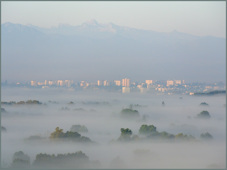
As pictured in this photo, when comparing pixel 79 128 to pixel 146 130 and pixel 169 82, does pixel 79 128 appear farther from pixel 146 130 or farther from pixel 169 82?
pixel 169 82

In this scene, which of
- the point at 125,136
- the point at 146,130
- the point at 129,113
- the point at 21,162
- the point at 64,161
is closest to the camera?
the point at 21,162

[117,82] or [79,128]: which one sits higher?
[117,82]

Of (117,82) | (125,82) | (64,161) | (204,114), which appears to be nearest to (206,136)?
(204,114)

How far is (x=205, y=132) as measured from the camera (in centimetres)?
1762

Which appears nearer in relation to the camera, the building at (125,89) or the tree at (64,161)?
the tree at (64,161)

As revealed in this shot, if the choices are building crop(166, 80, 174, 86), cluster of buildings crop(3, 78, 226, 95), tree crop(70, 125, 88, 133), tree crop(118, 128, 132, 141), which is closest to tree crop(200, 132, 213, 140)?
tree crop(118, 128, 132, 141)

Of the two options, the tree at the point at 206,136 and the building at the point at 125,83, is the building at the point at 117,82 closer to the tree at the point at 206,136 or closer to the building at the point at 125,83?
the building at the point at 125,83

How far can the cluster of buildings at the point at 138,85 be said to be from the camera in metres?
22.9

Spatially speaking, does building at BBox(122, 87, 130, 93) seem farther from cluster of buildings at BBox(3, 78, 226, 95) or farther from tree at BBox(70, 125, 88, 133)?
tree at BBox(70, 125, 88, 133)

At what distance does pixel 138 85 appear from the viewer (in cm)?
2773

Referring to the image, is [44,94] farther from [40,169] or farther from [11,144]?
[40,169]

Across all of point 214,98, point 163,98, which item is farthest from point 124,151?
point 163,98

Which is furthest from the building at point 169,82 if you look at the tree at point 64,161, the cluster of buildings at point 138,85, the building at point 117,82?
the tree at point 64,161

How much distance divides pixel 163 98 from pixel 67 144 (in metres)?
13.9
